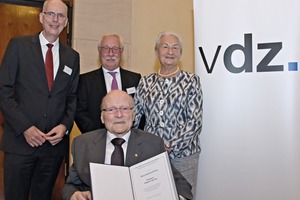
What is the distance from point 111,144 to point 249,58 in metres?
1.21

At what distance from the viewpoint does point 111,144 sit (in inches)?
89.8

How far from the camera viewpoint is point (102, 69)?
3.28 meters

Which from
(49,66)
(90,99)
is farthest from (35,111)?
(90,99)

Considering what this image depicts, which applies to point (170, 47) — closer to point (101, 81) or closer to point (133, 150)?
point (101, 81)

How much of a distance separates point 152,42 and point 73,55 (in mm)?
2158

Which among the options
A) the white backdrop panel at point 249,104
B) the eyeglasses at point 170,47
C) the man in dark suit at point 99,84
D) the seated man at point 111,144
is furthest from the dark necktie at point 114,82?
the seated man at point 111,144

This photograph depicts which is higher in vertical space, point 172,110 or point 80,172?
point 172,110

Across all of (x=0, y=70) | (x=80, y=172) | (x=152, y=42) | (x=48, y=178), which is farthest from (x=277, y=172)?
(x=152, y=42)

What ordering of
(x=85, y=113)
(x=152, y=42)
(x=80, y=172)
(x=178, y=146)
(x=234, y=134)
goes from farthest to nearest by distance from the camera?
(x=152, y=42) → (x=85, y=113) → (x=234, y=134) → (x=178, y=146) → (x=80, y=172)

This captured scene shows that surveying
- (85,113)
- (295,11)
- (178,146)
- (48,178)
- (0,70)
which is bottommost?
(48,178)

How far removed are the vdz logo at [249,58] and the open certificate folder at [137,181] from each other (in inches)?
48.2

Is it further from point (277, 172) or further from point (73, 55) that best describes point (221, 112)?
point (73, 55)

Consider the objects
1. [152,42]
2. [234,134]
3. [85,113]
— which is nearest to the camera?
[234,134]

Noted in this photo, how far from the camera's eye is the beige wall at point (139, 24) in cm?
471
